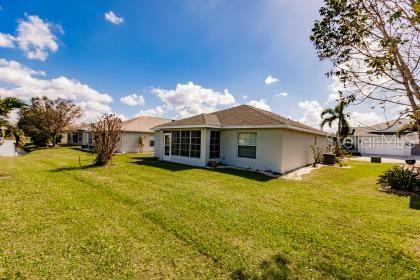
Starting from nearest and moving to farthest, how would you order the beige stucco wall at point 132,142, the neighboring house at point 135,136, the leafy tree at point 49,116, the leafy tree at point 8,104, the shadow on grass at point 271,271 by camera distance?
the shadow on grass at point 271,271
the leafy tree at point 8,104
the beige stucco wall at point 132,142
the neighboring house at point 135,136
the leafy tree at point 49,116

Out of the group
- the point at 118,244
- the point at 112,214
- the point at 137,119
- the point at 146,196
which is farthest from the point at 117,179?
the point at 137,119

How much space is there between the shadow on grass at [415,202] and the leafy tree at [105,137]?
48.9ft

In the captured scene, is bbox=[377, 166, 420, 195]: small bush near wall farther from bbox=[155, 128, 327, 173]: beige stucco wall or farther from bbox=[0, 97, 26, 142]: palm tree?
bbox=[0, 97, 26, 142]: palm tree

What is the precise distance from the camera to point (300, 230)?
530cm

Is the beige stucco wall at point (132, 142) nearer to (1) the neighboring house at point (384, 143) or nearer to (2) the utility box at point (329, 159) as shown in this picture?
(2) the utility box at point (329, 159)

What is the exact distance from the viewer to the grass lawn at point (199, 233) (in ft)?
12.3

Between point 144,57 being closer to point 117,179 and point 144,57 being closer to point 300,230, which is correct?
point 117,179

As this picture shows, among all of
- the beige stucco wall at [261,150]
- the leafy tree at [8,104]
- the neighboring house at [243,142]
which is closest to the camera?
the leafy tree at [8,104]

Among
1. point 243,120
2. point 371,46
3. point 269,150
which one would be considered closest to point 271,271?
point 371,46

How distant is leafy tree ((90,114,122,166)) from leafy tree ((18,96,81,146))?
2206cm

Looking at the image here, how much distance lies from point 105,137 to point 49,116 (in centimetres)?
2297

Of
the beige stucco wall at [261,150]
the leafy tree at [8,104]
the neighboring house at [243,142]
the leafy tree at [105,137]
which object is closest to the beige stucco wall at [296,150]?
the neighboring house at [243,142]

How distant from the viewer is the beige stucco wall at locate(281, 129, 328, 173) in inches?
543

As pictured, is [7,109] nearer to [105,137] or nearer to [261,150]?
[105,137]
